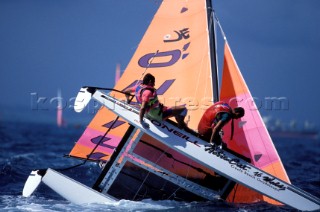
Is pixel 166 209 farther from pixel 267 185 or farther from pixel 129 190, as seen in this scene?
pixel 267 185

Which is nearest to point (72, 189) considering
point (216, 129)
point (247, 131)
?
point (216, 129)

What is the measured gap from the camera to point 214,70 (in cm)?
1001

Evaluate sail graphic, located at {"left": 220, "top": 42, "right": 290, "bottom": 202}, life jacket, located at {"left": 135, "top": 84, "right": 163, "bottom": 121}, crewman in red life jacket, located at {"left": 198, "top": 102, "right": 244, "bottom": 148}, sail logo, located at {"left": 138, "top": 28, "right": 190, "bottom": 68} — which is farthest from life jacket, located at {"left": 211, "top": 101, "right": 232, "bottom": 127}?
sail logo, located at {"left": 138, "top": 28, "right": 190, "bottom": 68}

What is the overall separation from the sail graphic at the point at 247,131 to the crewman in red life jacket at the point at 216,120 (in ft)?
4.50

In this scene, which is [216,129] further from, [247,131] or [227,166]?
[247,131]

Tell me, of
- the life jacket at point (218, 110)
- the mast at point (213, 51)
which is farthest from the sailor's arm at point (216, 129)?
the mast at point (213, 51)

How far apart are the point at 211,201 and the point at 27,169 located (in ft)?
23.3

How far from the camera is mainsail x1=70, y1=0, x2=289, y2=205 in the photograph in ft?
29.8

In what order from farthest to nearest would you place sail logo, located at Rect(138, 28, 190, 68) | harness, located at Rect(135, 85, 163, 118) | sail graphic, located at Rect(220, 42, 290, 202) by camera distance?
sail logo, located at Rect(138, 28, 190, 68), sail graphic, located at Rect(220, 42, 290, 202), harness, located at Rect(135, 85, 163, 118)

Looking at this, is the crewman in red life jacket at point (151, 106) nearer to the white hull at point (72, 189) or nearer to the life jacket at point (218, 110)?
the life jacket at point (218, 110)

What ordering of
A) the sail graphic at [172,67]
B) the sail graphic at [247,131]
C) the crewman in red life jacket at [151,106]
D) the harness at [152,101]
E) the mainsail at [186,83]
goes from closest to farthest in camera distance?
the crewman in red life jacket at [151,106] → the harness at [152,101] → the sail graphic at [247,131] → the mainsail at [186,83] → the sail graphic at [172,67]

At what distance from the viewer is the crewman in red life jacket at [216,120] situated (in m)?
7.70

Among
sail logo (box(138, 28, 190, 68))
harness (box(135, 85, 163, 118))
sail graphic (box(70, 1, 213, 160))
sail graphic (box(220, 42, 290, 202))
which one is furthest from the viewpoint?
sail logo (box(138, 28, 190, 68))

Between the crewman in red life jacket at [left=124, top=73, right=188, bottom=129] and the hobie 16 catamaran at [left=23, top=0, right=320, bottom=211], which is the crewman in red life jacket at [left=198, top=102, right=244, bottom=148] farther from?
the crewman in red life jacket at [left=124, top=73, right=188, bottom=129]
